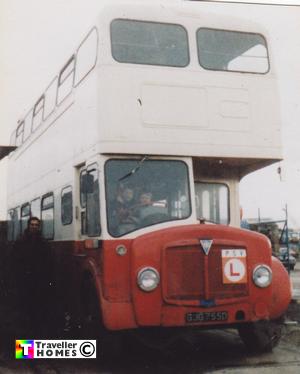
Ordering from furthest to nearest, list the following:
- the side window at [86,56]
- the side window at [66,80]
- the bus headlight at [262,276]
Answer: the side window at [66,80], the side window at [86,56], the bus headlight at [262,276]

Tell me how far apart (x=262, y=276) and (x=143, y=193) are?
166 centimetres

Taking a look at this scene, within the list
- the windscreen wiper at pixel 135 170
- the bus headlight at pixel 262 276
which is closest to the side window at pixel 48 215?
the windscreen wiper at pixel 135 170

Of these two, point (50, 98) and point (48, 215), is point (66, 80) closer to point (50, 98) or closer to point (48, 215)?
point (50, 98)

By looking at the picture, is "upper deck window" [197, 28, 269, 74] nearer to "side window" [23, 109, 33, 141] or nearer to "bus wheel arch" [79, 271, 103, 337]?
"bus wheel arch" [79, 271, 103, 337]

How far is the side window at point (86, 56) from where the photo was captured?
7566 millimetres

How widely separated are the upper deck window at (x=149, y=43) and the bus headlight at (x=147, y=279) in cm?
251

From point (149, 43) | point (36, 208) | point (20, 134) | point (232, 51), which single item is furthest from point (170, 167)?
point (20, 134)

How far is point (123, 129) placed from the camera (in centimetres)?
716

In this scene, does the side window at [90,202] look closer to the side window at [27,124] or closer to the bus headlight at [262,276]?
the bus headlight at [262,276]

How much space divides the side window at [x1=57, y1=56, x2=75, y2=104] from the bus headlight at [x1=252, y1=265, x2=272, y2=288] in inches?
147

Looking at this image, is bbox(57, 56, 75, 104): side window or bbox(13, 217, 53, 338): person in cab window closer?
bbox(57, 56, 75, 104): side window
